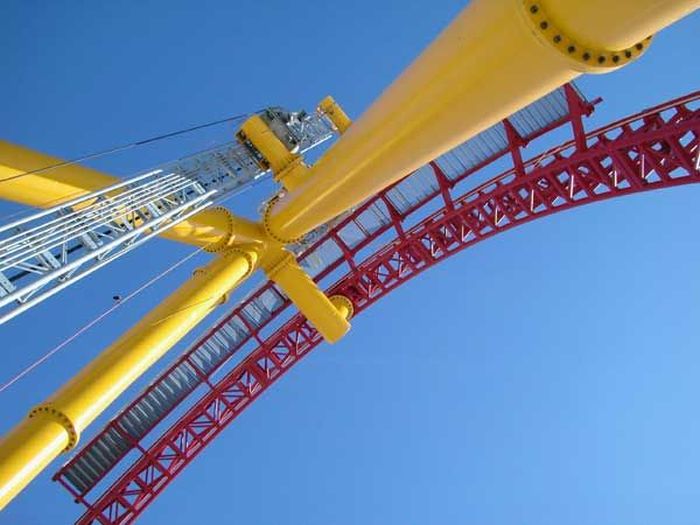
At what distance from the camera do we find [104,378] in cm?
783

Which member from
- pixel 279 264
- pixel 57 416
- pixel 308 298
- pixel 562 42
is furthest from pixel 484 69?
pixel 308 298

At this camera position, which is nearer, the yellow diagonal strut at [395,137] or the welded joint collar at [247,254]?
the yellow diagonal strut at [395,137]

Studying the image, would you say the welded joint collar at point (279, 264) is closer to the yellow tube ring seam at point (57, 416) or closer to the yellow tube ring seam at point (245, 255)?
the yellow tube ring seam at point (245, 255)

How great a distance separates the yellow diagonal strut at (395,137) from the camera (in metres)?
4.21

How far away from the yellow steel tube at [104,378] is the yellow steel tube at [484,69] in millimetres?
3479

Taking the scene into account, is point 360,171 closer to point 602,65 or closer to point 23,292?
point 602,65

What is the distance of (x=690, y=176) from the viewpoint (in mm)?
12078

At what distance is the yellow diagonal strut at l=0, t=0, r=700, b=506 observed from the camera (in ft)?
13.8

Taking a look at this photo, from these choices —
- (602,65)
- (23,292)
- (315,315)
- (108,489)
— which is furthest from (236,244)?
(108,489)

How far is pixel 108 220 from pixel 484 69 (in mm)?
5238

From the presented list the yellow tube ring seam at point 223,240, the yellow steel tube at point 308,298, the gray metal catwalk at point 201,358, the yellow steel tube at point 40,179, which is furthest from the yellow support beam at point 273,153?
the gray metal catwalk at point 201,358

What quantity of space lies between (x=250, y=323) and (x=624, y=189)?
1064cm

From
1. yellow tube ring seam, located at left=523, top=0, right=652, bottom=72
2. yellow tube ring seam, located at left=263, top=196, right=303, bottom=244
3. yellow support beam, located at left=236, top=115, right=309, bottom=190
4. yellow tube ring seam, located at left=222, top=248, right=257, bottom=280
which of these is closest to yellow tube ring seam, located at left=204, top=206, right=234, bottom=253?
yellow tube ring seam, located at left=222, top=248, right=257, bottom=280

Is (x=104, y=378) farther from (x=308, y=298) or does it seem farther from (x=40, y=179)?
(x=308, y=298)
